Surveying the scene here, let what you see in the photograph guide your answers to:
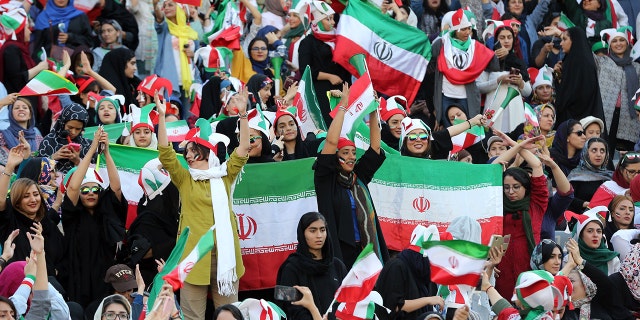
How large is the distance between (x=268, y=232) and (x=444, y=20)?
5420 millimetres

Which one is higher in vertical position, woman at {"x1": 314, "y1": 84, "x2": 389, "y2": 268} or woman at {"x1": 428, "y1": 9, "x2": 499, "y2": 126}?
woman at {"x1": 314, "y1": 84, "x2": 389, "y2": 268}

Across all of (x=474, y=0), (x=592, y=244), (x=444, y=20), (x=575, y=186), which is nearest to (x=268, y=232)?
(x=592, y=244)

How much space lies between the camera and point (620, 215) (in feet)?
50.7

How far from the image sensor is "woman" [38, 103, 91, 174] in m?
15.3

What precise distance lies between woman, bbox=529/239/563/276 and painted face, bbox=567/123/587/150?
3.73 metres

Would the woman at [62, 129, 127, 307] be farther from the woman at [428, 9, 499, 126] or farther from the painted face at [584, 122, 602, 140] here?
the painted face at [584, 122, 602, 140]

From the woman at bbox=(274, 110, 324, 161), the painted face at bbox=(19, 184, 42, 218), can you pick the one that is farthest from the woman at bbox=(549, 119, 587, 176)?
the painted face at bbox=(19, 184, 42, 218)

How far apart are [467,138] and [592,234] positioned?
2251mm

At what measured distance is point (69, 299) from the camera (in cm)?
1390

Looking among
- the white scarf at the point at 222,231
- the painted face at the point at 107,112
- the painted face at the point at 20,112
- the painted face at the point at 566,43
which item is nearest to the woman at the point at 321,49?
the painted face at the point at 107,112

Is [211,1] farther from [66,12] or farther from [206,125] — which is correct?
[206,125]

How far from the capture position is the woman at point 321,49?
17.8m

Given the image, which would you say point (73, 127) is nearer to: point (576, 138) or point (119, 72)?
point (119, 72)

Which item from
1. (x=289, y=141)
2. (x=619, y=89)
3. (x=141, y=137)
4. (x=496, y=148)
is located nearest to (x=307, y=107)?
(x=289, y=141)
